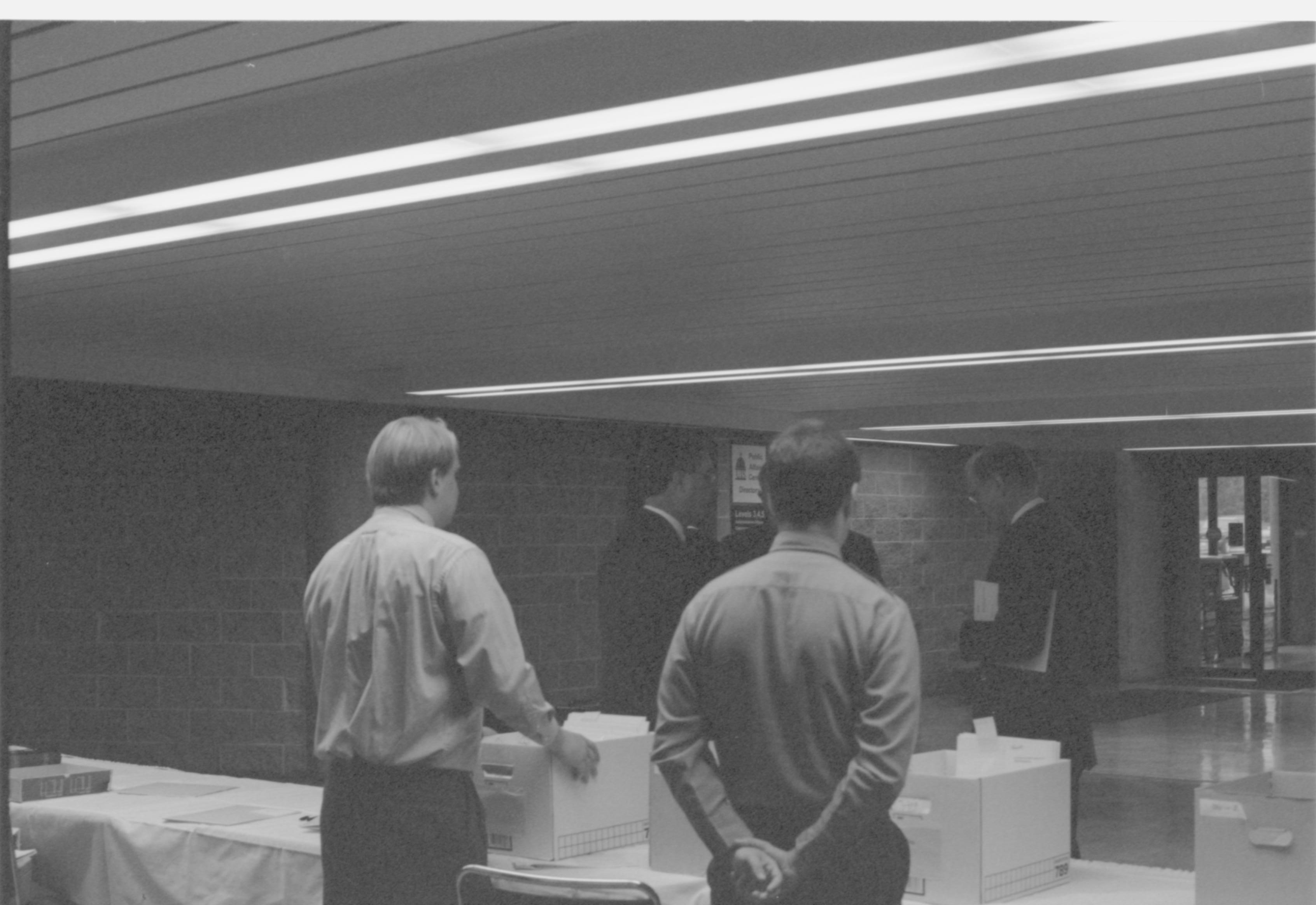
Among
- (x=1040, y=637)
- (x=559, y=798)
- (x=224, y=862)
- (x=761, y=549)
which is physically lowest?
(x=224, y=862)

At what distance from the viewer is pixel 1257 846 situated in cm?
246

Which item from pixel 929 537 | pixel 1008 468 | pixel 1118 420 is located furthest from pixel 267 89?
pixel 929 537

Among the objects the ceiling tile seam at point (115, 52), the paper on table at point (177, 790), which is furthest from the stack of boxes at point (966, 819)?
the ceiling tile seam at point (115, 52)

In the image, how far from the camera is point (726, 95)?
3270 mm

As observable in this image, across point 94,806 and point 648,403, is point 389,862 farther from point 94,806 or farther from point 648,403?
point 648,403

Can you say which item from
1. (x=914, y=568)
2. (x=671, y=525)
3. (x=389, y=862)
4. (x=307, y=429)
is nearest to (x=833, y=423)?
(x=914, y=568)

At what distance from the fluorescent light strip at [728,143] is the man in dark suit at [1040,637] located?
137cm

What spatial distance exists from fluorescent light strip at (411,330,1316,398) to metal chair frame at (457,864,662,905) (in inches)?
207

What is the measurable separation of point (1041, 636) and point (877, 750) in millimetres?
2238

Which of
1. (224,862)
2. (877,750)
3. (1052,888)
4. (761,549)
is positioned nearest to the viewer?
(877,750)

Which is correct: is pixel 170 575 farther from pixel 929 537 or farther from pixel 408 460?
pixel 929 537

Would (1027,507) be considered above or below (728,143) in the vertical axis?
below

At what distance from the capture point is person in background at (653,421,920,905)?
2301mm

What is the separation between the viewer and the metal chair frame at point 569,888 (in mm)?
2361
